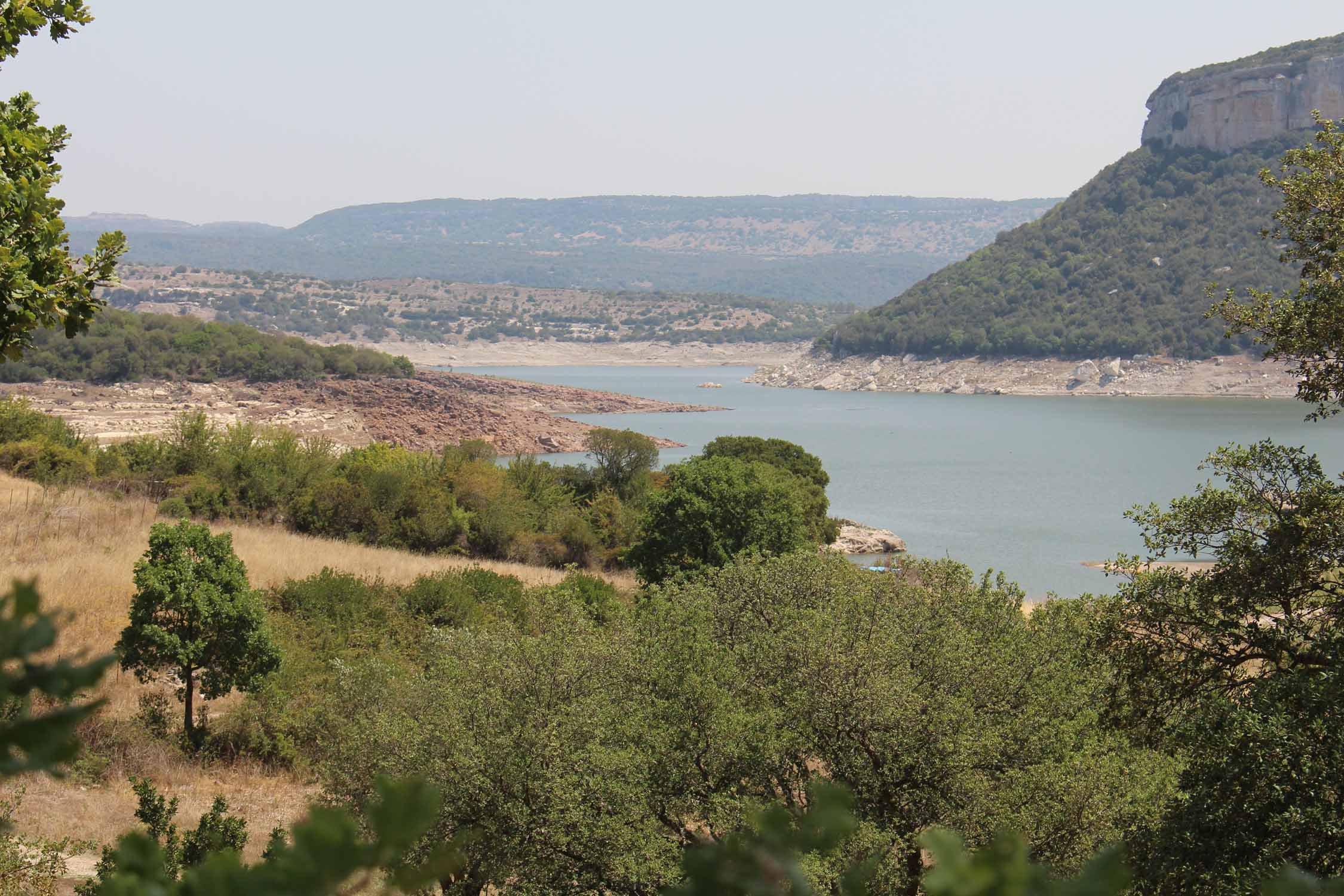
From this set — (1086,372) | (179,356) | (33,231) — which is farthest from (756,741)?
(1086,372)

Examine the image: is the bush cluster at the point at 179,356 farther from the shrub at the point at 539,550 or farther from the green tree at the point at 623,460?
the shrub at the point at 539,550

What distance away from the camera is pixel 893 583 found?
13.2 meters

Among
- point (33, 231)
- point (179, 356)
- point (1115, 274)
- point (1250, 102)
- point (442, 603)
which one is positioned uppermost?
point (1250, 102)

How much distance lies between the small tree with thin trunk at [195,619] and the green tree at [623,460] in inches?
1060

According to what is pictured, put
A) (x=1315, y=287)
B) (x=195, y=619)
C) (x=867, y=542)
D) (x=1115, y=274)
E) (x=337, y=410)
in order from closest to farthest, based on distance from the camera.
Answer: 1. (x=1315, y=287)
2. (x=195, y=619)
3. (x=867, y=542)
4. (x=337, y=410)
5. (x=1115, y=274)

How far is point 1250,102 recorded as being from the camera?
12875 cm

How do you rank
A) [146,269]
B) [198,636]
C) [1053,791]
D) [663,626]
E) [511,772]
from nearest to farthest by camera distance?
[1053,791], [511,772], [663,626], [198,636], [146,269]

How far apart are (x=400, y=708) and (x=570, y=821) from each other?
A: 3.06 metres

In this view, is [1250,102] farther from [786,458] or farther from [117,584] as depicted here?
[117,584]

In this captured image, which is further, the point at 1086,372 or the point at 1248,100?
the point at 1248,100

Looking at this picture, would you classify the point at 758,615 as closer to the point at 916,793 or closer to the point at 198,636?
the point at 916,793

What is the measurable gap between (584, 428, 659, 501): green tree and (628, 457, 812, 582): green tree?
14187 millimetres

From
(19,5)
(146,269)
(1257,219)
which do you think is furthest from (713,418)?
(146,269)

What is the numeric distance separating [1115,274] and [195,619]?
393 feet
